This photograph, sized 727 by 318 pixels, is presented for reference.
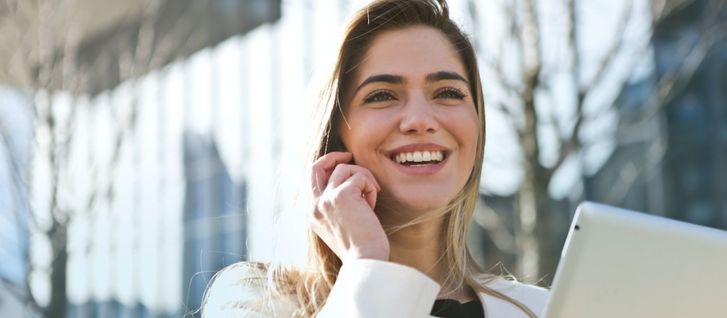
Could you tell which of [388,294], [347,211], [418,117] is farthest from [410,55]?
[388,294]

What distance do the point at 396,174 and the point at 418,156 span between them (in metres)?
0.06

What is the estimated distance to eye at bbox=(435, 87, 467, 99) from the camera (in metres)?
2.59

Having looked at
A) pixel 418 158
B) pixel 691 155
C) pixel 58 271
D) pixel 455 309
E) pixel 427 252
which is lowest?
pixel 58 271

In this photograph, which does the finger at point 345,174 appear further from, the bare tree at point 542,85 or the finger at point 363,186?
the bare tree at point 542,85

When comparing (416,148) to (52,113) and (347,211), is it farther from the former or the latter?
(52,113)

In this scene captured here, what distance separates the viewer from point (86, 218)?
35.5 feet

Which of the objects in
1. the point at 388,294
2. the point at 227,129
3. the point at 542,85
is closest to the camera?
the point at 388,294

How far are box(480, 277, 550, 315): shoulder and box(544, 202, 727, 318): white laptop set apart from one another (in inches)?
41.4

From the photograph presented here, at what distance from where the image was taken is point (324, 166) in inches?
101

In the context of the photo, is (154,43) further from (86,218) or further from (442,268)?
(442,268)

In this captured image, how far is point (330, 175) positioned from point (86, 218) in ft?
28.3

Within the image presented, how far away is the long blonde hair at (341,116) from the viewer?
2617mm

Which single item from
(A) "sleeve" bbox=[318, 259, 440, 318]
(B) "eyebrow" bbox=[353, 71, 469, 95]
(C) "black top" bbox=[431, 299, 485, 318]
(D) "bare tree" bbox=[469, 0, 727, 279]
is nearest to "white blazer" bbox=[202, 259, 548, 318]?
(A) "sleeve" bbox=[318, 259, 440, 318]

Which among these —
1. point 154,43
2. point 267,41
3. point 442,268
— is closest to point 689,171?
point 267,41
